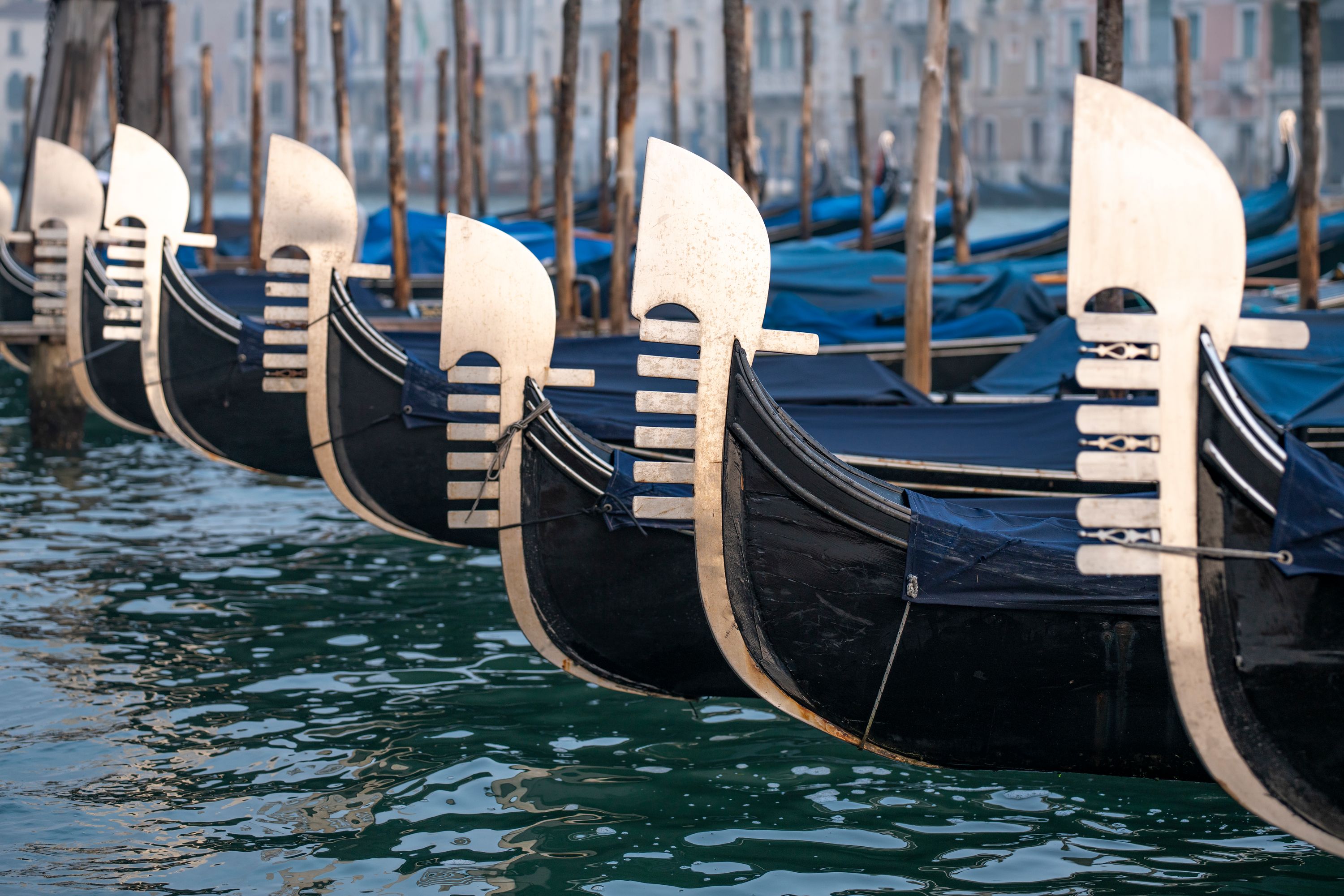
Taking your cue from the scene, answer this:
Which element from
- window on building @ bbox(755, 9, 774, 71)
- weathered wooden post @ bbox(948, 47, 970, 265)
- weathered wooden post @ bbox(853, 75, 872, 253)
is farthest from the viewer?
window on building @ bbox(755, 9, 774, 71)

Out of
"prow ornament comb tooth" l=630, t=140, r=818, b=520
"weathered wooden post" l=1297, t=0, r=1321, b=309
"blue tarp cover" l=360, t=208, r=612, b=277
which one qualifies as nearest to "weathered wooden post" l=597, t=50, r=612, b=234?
"blue tarp cover" l=360, t=208, r=612, b=277

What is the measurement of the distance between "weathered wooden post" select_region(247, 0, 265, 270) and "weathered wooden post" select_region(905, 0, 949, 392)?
6785 mm

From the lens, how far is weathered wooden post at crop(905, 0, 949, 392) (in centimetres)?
619

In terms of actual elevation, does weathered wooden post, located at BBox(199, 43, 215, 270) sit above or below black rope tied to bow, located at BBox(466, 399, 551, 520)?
above

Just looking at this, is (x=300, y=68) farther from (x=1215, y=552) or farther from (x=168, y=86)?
(x=1215, y=552)

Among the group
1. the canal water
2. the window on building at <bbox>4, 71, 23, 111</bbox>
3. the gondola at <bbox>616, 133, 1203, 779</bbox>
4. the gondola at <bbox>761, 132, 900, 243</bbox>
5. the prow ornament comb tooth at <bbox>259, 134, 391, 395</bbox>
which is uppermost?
the window on building at <bbox>4, 71, 23, 111</bbox>

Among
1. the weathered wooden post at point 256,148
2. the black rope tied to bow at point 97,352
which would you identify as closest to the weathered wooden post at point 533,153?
the weathered wooden post at point 256,148

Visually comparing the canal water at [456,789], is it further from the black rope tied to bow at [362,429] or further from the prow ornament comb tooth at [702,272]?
the prow ornament comb tooth at [702,272]

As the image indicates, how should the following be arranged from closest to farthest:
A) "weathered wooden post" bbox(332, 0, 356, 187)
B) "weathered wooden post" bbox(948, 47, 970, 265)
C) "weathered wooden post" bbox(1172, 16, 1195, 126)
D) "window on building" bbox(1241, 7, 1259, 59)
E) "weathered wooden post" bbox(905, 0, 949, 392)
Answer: "weathered wooden post" bbox(905, 0, 949, 392)
"weathered wooden post" bbox(1172, 16, 1195, 126)
"weathered wooden post" bbox(332, 0, 356, 187)
"weathered wooden post" bbox(948, 47, 970, 265)
"window on building" bbox(1241, 7, 1259, 59)

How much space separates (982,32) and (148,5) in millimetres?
28280

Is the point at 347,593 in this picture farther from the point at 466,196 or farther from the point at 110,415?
the point at 466,196

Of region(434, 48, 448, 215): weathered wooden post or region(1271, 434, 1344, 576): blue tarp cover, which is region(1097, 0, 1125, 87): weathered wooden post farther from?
region(434, 48, 448, 215): weathered wooden post

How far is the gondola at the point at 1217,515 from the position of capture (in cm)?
261

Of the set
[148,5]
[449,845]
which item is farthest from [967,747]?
[148,5]
